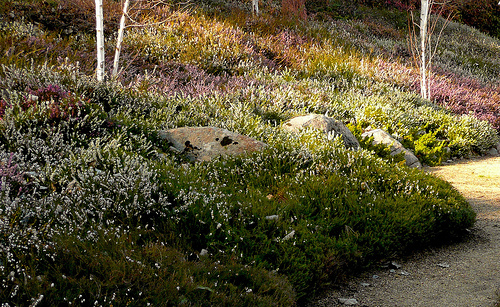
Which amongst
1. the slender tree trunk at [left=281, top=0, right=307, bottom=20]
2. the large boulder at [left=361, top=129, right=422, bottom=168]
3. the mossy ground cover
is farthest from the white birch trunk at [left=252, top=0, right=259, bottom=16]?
the large boulder at [left=361, top=129, right=422, bottom=168]

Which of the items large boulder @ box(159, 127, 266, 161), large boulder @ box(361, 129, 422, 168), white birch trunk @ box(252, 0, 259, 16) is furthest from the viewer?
white birch trunk @ box(252, 0, 259, 16)

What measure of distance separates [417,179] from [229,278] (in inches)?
126

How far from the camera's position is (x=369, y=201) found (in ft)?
14.4

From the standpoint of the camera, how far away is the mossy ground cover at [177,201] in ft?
8.52

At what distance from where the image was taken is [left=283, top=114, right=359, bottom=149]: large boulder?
649 centimetres

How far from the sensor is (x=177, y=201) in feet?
12.1

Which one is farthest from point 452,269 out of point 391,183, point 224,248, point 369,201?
point 224,248

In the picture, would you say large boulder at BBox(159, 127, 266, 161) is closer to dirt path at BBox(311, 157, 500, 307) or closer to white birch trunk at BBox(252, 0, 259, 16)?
dirt path at BBox(311, 157, 500, 307)

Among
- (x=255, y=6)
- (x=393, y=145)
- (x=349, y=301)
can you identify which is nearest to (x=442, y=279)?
(x=349, y=301)

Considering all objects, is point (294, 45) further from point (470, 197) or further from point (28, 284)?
point (28, 284)

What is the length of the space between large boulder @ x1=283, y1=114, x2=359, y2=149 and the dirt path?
234cm

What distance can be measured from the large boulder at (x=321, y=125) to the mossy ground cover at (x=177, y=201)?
53cm

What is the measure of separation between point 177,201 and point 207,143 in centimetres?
182

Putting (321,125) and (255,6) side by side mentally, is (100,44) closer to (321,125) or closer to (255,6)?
(321,125)
